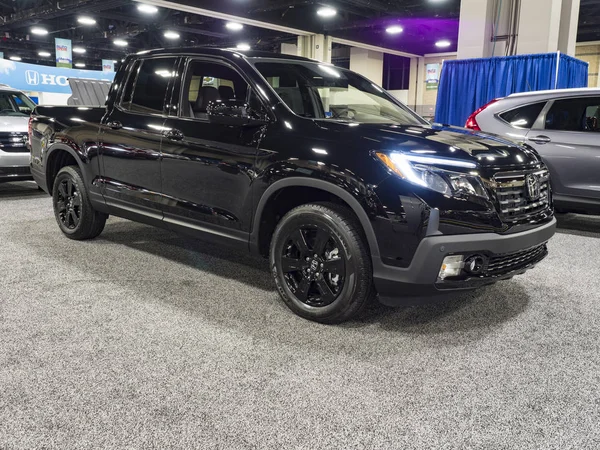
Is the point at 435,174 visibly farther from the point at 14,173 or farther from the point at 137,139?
the point at 14,173

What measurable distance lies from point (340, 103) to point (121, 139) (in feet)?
5.78

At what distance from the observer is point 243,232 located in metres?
3.47

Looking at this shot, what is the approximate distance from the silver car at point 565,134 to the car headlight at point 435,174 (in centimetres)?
327

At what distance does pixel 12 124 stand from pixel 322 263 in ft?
19.8

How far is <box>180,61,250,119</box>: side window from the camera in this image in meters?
3.70

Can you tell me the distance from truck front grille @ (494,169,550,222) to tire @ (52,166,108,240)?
3528mm

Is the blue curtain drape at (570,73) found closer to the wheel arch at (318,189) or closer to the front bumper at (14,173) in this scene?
the wheel arch at (318,189)

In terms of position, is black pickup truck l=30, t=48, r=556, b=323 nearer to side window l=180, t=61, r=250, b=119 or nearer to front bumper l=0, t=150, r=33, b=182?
side window l=180, t=61, r=250, b=119

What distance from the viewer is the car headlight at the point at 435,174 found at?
2.74 m

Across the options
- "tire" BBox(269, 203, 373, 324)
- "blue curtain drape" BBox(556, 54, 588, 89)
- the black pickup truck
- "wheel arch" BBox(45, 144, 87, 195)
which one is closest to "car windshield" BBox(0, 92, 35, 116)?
"wheel arch" BBox(45, 144, 87, 195)

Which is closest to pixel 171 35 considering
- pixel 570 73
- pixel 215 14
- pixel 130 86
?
pixel 215 14

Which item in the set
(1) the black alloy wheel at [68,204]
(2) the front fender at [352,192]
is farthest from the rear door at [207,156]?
(1) the black alloy wheel at [68,204]

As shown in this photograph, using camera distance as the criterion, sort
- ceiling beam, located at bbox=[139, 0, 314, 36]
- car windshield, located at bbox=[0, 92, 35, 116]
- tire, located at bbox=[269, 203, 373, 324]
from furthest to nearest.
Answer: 1. ceiling beam, located at bbox=[139, 0, 314, 36]
2. car windshield, located at bbox=[0, 92, 35, 116]
3. tire, located at bbox=[269, 203, 373, 324]

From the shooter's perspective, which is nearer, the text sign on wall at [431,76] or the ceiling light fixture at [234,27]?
the ceiling light fixture at [234,27]
